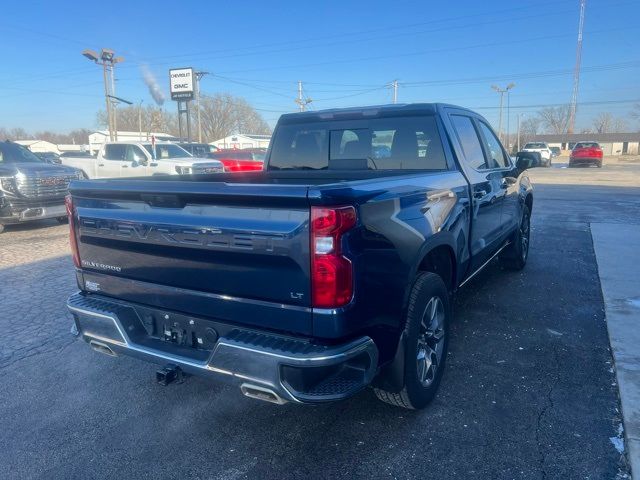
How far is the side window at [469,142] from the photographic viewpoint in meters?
4.21

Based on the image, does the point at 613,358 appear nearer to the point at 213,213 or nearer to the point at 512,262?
the point at 512,262

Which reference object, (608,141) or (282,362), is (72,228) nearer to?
(282,362)

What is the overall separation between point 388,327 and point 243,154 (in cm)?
2139

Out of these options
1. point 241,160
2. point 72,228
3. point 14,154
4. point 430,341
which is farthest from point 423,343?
point 241,160

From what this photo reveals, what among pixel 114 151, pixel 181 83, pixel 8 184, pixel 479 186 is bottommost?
pixel 8 184

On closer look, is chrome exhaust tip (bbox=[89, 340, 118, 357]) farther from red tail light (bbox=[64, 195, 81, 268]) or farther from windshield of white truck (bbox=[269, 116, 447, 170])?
windshield of white truck (bbox=[269, 116, 447, 170])

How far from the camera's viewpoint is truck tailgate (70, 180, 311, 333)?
7.36 feet

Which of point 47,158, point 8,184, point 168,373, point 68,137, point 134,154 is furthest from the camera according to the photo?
point 68,137

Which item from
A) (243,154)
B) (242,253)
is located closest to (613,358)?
(242,253)

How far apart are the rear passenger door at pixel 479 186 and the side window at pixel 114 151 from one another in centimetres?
1475

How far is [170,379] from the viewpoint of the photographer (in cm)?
267

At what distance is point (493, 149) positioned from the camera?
17.1 ft

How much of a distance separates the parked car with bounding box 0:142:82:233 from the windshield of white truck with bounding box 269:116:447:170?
6.24 m

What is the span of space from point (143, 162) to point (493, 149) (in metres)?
12.6
